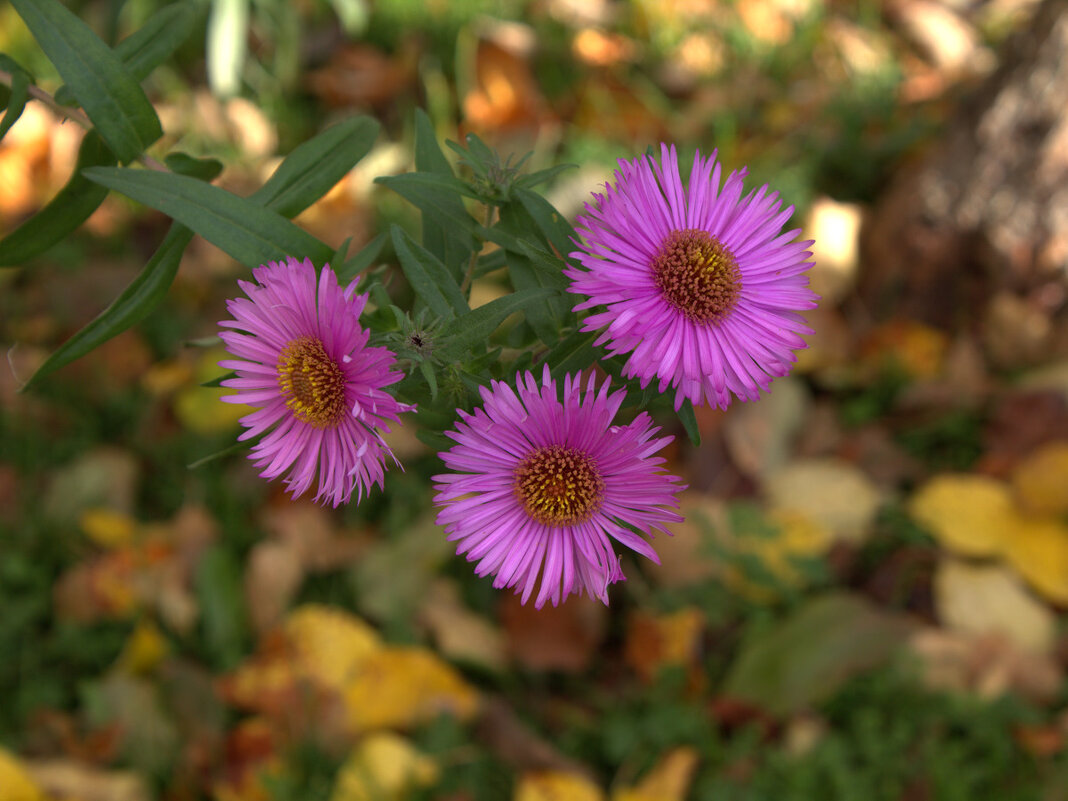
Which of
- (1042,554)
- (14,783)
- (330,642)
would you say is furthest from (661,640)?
(14,783)

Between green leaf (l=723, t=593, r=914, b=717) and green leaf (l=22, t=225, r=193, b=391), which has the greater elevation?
green leaf (l=723, t=593, r=914, b=717)

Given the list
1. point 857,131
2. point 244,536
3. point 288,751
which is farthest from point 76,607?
point 857,131

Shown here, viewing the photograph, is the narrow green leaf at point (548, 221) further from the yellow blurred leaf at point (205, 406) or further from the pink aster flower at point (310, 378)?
the yellow blurred leaf at point (205, 406)

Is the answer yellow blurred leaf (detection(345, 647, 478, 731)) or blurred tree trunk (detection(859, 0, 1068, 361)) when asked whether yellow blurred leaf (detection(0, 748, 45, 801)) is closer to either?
yellow blurred leaf (detection(345, 647, 478, 731))

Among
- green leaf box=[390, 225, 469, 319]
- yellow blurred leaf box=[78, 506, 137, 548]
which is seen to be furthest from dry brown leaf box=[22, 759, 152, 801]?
green leaf box=[390, 225, 469, 319]

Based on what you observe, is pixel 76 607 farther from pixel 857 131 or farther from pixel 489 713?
pixel 857 131

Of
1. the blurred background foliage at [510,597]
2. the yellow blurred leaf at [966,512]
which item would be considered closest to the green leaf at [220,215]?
the blurred background foliage at [510,597]
